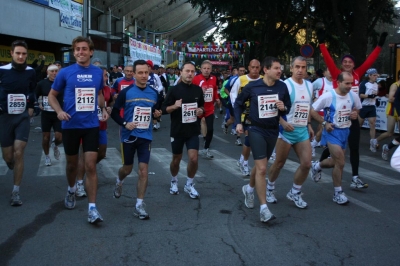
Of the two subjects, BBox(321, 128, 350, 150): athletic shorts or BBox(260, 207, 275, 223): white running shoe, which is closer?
BBox(260, 207, 275, 223): white running shoe

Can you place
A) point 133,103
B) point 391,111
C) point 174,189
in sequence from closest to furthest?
point 133,103, point 174,189, point 391,111

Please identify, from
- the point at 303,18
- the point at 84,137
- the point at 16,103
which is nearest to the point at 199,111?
the point at 84,137

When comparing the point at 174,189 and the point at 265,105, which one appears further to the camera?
the point at 174,189

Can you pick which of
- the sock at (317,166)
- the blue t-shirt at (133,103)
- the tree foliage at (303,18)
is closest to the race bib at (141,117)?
the blue t-shirt at (133,103)

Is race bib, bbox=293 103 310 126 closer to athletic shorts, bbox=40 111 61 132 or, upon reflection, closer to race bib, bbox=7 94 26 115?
race bib, bbox=7 94 26 115

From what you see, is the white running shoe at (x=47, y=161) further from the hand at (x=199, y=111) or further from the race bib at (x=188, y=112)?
the hand at (x=199, y=111)

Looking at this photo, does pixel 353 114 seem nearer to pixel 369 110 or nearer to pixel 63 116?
pixel 63 116

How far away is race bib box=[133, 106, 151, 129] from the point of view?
6.55m

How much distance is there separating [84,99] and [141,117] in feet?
2.51

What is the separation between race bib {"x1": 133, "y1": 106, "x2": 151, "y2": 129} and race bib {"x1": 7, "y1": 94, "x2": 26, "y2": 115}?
1782mm

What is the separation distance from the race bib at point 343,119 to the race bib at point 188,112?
1951 mm

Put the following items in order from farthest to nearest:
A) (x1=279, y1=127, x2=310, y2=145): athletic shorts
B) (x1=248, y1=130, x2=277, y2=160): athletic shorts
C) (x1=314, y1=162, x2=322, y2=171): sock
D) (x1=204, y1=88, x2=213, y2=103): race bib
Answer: (x1=204, y1=88, x2=213, y2=103): race bib < (x1=314, y1=162, x2=322, y2=171): sock < (x1=279, y1=127, x2=310, y2=145): athletic shorts < (x1=248, y1=130, x2=277, y2=160): athletic shorts

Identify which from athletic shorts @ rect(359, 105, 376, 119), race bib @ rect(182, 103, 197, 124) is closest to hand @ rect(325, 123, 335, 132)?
race bib @ rect(182, 103, 197, 124)

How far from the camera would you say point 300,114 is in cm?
704
